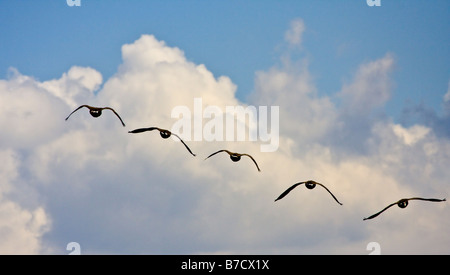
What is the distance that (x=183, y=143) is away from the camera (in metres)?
54.3
